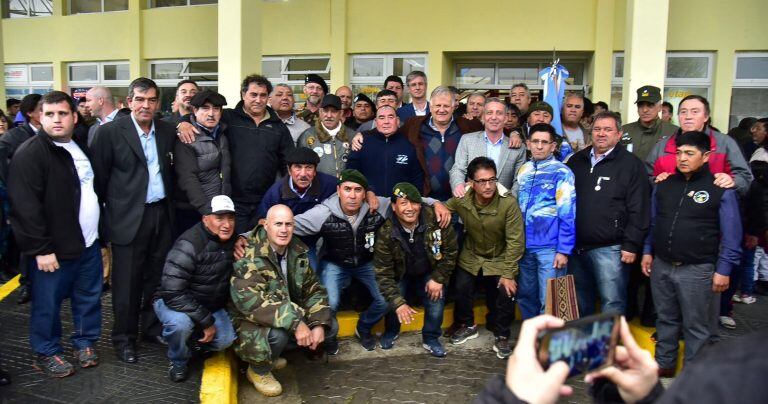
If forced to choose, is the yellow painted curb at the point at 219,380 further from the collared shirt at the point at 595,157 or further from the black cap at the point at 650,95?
the black cap at the point at 650,95

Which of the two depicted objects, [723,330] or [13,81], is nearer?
[723,330]

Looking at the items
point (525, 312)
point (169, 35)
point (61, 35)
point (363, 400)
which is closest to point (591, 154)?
point (525, 312)

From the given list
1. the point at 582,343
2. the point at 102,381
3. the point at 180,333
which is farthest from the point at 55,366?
the point at 582,343

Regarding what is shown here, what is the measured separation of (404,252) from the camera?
4.90 m

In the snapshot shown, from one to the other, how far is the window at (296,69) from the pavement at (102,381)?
8288 mm

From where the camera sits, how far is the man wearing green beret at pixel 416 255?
15.8 ft

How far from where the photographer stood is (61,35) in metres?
13.9

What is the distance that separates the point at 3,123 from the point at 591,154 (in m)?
6.76

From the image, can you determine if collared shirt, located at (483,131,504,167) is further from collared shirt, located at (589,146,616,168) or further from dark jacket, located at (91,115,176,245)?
dark jacket, located at (91,115,176,245)

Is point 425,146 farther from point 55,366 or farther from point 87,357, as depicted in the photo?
point 55,366

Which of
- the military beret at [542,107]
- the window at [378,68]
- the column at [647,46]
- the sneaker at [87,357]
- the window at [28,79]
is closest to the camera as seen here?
the sneaker at [87,357]

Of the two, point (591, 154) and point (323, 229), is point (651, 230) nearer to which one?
point (591, 154)


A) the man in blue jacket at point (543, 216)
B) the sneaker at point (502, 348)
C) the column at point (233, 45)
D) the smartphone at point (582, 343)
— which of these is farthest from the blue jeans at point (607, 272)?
the column at point (233, 45)

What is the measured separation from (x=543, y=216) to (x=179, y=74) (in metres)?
10.9
